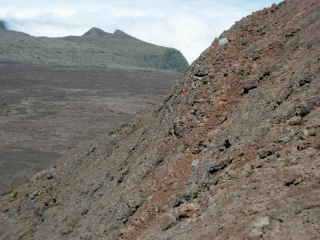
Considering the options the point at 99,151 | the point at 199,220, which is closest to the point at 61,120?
the point at 99,151

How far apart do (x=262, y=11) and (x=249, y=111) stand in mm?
5034

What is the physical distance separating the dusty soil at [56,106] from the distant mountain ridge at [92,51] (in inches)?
681

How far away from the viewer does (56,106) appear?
236 feet

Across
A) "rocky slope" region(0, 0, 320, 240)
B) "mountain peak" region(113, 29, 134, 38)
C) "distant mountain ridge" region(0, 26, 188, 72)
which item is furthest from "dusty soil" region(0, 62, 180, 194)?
"mountain peak" region(113, 29, 134, 38)

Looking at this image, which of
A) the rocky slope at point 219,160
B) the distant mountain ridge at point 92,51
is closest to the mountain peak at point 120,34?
the distant mountain ridge at point 92,51

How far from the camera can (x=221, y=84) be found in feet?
40.2

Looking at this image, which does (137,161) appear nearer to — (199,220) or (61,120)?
(199,220)

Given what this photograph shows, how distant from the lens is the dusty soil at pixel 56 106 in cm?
4432

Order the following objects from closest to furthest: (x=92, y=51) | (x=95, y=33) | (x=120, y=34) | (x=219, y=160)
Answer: (x=219, y=160), (x=92, y=51), (x=120, y=34), (x=95, y=33)

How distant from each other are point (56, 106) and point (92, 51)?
7070 centimetres

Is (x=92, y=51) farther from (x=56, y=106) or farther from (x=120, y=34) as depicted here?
(x=56, y=106)

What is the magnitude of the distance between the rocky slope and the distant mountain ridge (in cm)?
10725

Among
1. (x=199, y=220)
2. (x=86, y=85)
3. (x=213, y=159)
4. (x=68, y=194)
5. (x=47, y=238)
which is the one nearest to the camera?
(x=199, y=220)

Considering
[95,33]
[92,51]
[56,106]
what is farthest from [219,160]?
[95,33]
